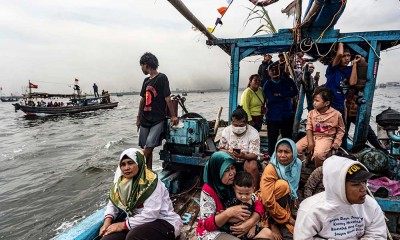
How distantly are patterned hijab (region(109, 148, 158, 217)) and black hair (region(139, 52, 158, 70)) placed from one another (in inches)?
69.0

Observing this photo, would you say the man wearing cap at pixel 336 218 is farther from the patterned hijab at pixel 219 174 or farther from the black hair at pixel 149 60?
the black hair at pixel 149 60

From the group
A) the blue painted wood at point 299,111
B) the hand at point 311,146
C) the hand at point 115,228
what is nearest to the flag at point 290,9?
the blue painted wood at point 299,111

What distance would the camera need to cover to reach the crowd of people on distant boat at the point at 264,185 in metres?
1.84

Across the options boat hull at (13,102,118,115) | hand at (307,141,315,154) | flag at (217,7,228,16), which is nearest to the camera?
hand at (307,141,315,154)

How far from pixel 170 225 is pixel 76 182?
23.1 ft

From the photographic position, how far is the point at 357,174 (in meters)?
1.64

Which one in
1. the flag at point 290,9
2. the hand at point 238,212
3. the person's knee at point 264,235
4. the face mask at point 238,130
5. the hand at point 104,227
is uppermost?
the flag at point 290,9

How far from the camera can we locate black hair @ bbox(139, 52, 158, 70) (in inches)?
147

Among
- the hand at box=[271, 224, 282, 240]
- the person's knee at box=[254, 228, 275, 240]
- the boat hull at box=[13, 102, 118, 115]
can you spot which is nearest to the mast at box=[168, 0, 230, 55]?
the person's knee at box=[254, 228, 275, 240]

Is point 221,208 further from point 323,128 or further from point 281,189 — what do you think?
point 323,128

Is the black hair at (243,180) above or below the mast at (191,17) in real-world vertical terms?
below

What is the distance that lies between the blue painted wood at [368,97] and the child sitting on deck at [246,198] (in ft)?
9.57

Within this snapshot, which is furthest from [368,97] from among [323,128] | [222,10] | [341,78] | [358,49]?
[222,10]

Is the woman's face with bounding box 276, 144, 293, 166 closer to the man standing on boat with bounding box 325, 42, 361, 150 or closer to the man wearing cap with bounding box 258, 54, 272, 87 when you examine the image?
the man standing on boat with bounding box 325, 42, 361, 150
